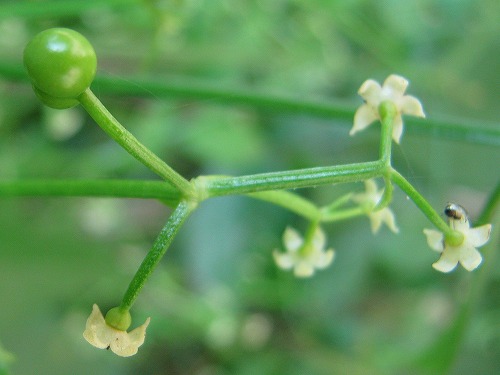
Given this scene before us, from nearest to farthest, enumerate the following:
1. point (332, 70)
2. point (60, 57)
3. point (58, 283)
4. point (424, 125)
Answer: point (60, 57) < point (424, 125) < point (58, 283) < point (332, 70)

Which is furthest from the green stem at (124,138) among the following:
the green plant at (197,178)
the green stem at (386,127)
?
the green stem at (386,127)

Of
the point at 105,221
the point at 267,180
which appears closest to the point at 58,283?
the point at 105,221

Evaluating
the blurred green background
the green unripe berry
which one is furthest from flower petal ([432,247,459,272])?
the blurred green background

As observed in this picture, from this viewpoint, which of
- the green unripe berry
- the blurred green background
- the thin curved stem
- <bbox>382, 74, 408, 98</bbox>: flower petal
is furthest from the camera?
the blurred green background

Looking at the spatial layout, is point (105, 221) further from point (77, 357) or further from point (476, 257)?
point (476, 257)

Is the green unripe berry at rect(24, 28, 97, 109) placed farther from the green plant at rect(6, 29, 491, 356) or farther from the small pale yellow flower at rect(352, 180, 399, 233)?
the small pale yellow flower at rect(352, 180, 399, 233)

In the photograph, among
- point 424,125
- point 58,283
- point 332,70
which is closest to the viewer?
point 424,125
